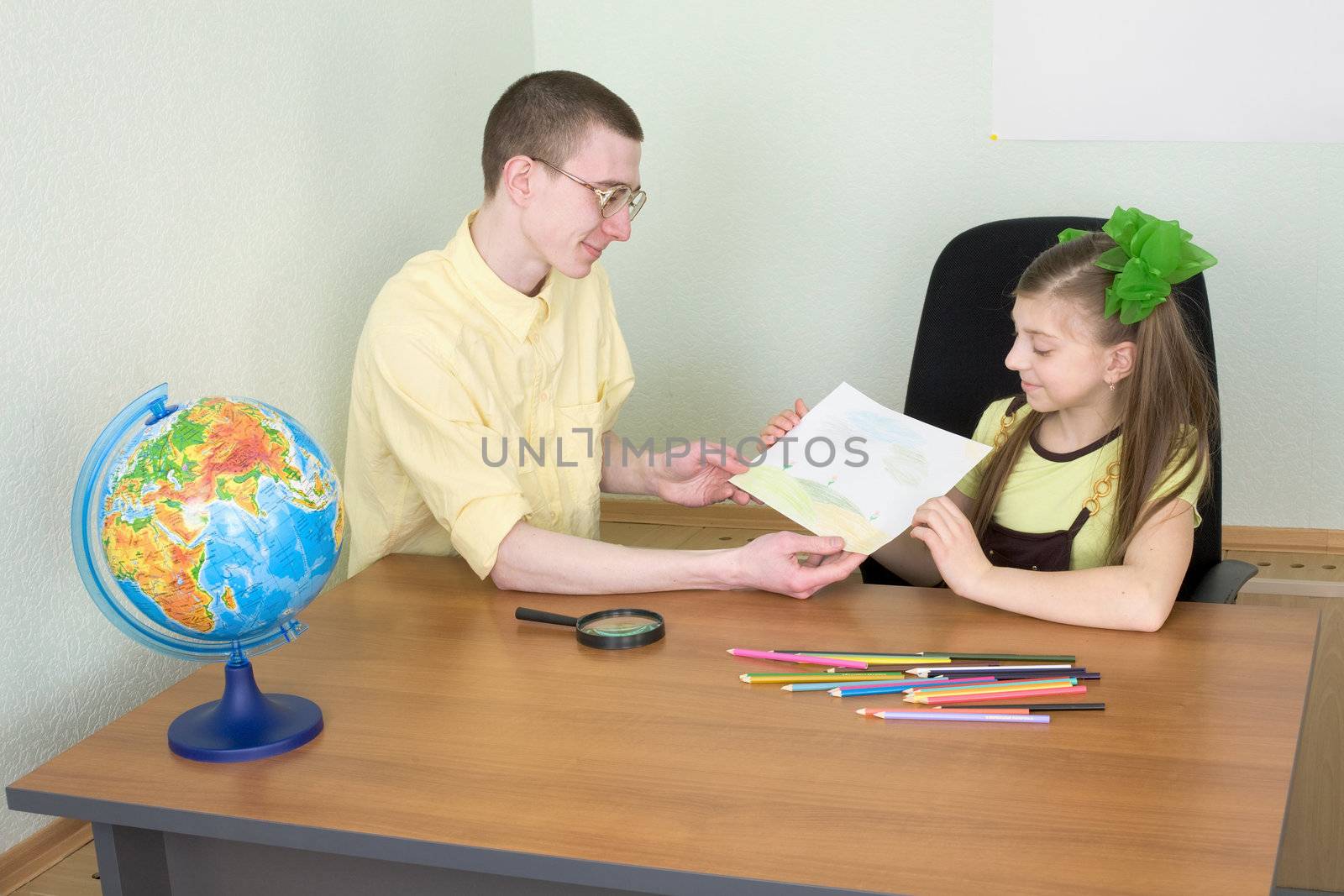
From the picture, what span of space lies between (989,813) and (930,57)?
92.4 inches

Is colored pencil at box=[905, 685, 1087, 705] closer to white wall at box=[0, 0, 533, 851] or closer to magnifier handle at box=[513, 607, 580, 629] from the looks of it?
magnifier handle at box=[513, 607, 580, 629]

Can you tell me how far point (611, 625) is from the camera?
61.9 inches

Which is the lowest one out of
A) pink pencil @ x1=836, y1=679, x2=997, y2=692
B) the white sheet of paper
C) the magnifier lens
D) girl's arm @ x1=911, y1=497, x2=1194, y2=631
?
pink pencil @ x1=836, y1=679, x2=997, y2=692

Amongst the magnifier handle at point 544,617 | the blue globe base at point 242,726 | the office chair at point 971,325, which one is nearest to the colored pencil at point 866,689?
the magnifier handle at point 544,617

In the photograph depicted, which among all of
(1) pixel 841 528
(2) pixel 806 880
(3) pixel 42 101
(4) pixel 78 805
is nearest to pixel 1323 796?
(1) pixel 841 528

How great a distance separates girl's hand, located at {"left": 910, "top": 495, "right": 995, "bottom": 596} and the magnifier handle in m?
0.46

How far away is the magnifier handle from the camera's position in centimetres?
158

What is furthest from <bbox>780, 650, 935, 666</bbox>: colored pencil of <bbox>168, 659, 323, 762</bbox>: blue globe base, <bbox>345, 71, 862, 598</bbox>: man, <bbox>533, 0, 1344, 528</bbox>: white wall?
<bbox>533, 0, 1344, 528</bbox>: white wall

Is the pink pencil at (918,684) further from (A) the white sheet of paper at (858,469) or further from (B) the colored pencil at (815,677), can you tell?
(A) the white sheet of paper at (858,469)

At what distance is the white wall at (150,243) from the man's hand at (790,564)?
86 centimetres

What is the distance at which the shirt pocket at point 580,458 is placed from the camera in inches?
82.2

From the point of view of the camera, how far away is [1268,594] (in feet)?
9.41

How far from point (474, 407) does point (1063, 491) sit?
0.86 metres

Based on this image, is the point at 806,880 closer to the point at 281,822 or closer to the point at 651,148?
the point at 281,822
